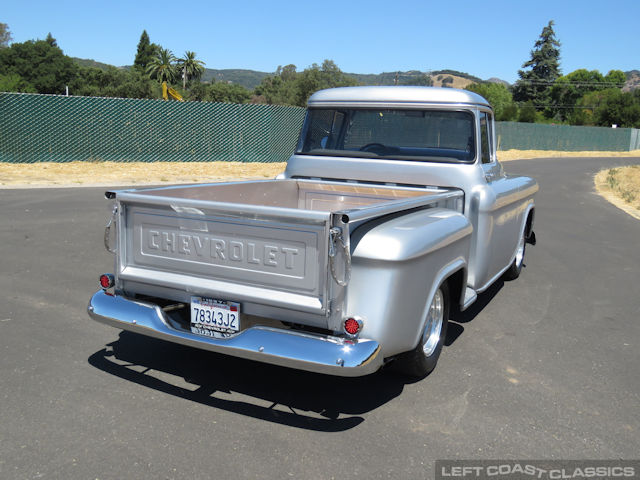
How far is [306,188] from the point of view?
224 inches

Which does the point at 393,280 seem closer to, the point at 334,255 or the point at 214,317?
the point at 334,255

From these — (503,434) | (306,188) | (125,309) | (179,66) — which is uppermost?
(179,66)

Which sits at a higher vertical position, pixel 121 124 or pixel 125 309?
pixel 121 124

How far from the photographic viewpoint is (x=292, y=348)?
10.7ft

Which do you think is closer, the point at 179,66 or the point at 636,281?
the point at 636,281

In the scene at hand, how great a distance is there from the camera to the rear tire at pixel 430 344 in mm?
3926

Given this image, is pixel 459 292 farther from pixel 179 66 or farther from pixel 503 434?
pixel 179 66

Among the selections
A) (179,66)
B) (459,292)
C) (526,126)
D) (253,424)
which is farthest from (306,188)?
(179,66)

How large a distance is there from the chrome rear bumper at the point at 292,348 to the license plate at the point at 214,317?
14cm

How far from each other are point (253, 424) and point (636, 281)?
18.2 ft

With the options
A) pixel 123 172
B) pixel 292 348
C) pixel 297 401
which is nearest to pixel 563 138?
pixel 123 172

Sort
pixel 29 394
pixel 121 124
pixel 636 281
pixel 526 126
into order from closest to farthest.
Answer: pixel 29 394 → pixel 636 281 → pixel 121 124 → pixel 526 126

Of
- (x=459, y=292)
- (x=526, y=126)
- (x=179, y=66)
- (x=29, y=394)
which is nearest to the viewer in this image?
(x=29, y=394)

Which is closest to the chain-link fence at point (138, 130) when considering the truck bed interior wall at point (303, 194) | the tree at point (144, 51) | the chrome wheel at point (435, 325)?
the truck bed interior wall at point (303, 194)
